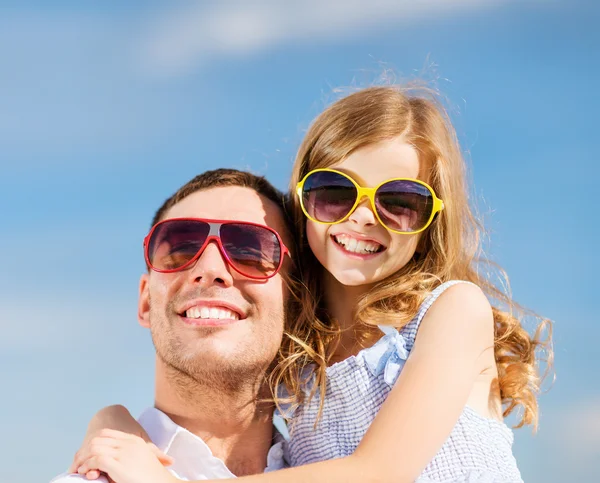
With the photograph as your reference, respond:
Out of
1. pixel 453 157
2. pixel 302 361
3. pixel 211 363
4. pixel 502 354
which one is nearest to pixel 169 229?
pixel 211 363

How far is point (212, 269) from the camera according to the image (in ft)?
14.3

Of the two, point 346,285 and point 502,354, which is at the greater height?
point 346,285

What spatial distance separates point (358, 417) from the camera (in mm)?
4121

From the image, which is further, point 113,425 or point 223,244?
point 223,244

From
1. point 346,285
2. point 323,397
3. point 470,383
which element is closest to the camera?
point 470,383

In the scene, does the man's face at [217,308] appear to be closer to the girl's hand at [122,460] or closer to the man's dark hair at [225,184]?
the man's dark hair at [225,184]

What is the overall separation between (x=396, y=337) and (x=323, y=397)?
0.55 metres

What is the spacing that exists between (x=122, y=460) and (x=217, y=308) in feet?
3.68

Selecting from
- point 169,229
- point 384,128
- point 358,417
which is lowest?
point 358,417

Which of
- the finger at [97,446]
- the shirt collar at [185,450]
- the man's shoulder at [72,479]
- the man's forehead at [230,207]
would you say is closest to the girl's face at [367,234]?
the man's forehead at [230,207]

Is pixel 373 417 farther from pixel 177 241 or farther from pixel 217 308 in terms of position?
pixel 177 241

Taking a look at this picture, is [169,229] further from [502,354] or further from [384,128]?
[502,354]

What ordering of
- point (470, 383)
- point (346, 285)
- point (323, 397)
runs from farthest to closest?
1. point (346, 285)
2. point (323, 397)
3. point (470, 383)

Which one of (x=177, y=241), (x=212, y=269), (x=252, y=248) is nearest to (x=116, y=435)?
(x=212, y=269)
